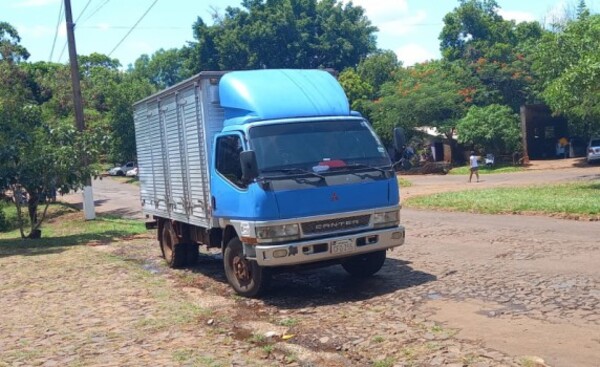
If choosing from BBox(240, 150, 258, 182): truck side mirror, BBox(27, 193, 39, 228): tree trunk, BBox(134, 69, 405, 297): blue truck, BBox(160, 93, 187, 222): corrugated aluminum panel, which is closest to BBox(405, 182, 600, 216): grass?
BBox(134, 69, 405, 297): blue truck

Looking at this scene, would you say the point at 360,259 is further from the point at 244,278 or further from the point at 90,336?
the point at 90,336

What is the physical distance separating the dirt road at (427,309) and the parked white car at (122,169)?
187ft

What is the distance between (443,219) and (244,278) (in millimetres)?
8993

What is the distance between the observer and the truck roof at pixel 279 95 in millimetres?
9539

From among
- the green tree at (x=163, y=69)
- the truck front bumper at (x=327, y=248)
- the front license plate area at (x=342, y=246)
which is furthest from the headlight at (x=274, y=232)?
the green tree at (x=163, y=69)

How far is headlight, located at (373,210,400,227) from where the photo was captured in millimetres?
9305

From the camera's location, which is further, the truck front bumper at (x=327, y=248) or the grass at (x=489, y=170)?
the grass at (x=489, y=170)

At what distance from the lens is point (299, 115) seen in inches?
377

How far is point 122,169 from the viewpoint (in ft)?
228

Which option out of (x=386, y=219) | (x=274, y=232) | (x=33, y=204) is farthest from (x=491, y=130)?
(x=274, y=232)

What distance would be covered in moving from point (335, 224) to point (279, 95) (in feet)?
6.70

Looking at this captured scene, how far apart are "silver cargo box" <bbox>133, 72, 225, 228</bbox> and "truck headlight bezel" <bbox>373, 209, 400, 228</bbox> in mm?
2550

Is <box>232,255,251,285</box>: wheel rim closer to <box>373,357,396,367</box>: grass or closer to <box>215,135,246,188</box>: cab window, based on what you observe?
<box>215,135,246,188</box>: cab window

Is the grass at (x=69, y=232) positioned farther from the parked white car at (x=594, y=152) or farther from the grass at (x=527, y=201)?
the parked white car at (x=594, y=152)
